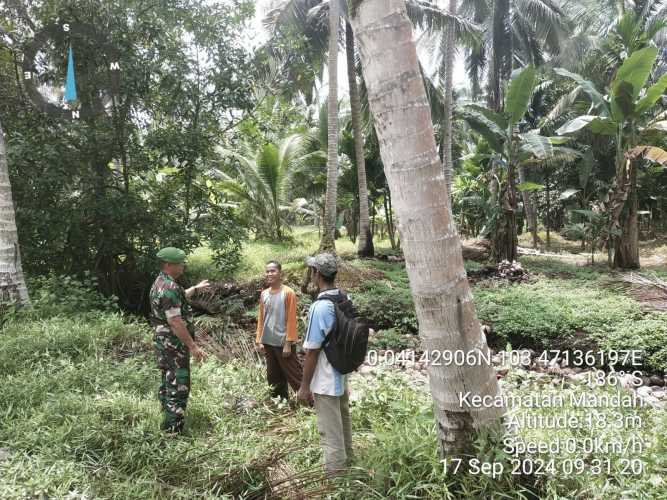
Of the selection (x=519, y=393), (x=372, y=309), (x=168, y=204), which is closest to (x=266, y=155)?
(x=168, y=204)

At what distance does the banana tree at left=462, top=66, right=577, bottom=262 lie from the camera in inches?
401

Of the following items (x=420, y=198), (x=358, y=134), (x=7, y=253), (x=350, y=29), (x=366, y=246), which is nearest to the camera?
(x=420, y=198)

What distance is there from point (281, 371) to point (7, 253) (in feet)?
14.7

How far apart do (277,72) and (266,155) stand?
15.9 feet

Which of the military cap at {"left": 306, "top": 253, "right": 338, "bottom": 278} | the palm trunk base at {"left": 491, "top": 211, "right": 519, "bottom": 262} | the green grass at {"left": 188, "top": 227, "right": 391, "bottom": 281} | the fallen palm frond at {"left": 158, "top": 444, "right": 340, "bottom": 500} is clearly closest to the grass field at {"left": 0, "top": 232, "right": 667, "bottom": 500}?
the fallen palm frond at {"left": 158, "top": 444, "right": 340, "bottom": 500}

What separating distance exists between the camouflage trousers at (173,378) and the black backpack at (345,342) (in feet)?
4.79

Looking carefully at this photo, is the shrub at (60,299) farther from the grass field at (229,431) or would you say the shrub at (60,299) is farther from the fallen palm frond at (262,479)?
the fallen palm frond at (262,479)

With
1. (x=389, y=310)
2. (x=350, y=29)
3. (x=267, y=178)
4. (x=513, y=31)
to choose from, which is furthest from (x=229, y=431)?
(x=513, y=31)

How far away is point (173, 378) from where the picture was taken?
3.67m

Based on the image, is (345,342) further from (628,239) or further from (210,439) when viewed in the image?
(628,239)

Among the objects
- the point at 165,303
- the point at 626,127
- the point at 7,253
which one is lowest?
the point at 165,303

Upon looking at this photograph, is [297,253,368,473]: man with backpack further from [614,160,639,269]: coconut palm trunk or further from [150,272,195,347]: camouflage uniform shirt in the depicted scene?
[614,160,639,269]: coconut palm trunk

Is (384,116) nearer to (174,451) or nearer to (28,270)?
(174,451)

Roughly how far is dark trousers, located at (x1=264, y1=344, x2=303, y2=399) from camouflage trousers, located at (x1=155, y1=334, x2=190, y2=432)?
97 centimetres
